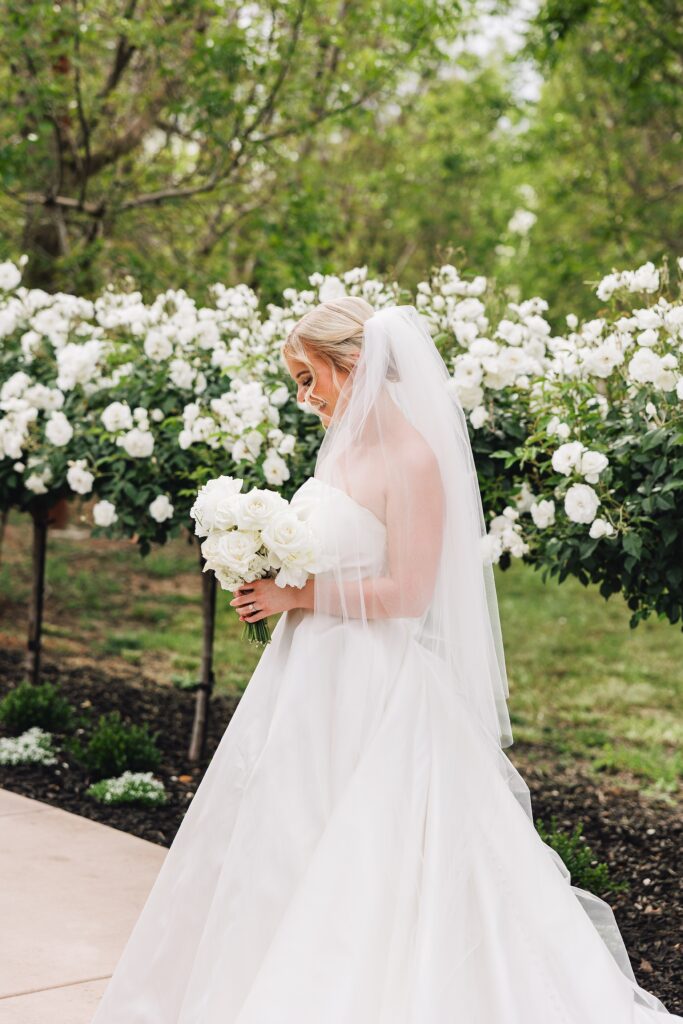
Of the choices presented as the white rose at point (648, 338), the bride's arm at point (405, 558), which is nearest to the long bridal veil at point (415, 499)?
the bride's arm at point (405, 558)

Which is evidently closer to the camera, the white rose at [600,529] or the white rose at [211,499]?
the white rose at [211,499]

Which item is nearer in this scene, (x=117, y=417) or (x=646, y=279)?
(x=646, y=279)

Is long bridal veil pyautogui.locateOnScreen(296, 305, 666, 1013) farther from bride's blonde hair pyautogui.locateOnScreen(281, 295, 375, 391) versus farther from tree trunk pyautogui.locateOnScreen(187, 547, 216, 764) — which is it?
tree trunk pyautogui.locateOnScreen(187, 547, 216, 764)

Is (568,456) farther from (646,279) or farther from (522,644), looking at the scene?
(522,644)

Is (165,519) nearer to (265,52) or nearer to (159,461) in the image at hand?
(159,461)

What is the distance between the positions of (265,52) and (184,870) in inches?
271

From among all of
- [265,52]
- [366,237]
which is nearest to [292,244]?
[265,52]

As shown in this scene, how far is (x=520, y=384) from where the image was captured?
15.0 ft

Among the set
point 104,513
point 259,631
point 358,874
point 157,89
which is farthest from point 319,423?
point 157,89

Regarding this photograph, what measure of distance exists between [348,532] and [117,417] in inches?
95.1

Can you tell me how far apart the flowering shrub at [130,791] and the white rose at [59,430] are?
1.59 meters

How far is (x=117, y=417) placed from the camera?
5.07 metres

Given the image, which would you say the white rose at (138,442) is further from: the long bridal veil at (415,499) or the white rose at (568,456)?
the long bridal veil at (415,499)

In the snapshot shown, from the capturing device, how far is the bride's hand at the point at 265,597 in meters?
2.96
